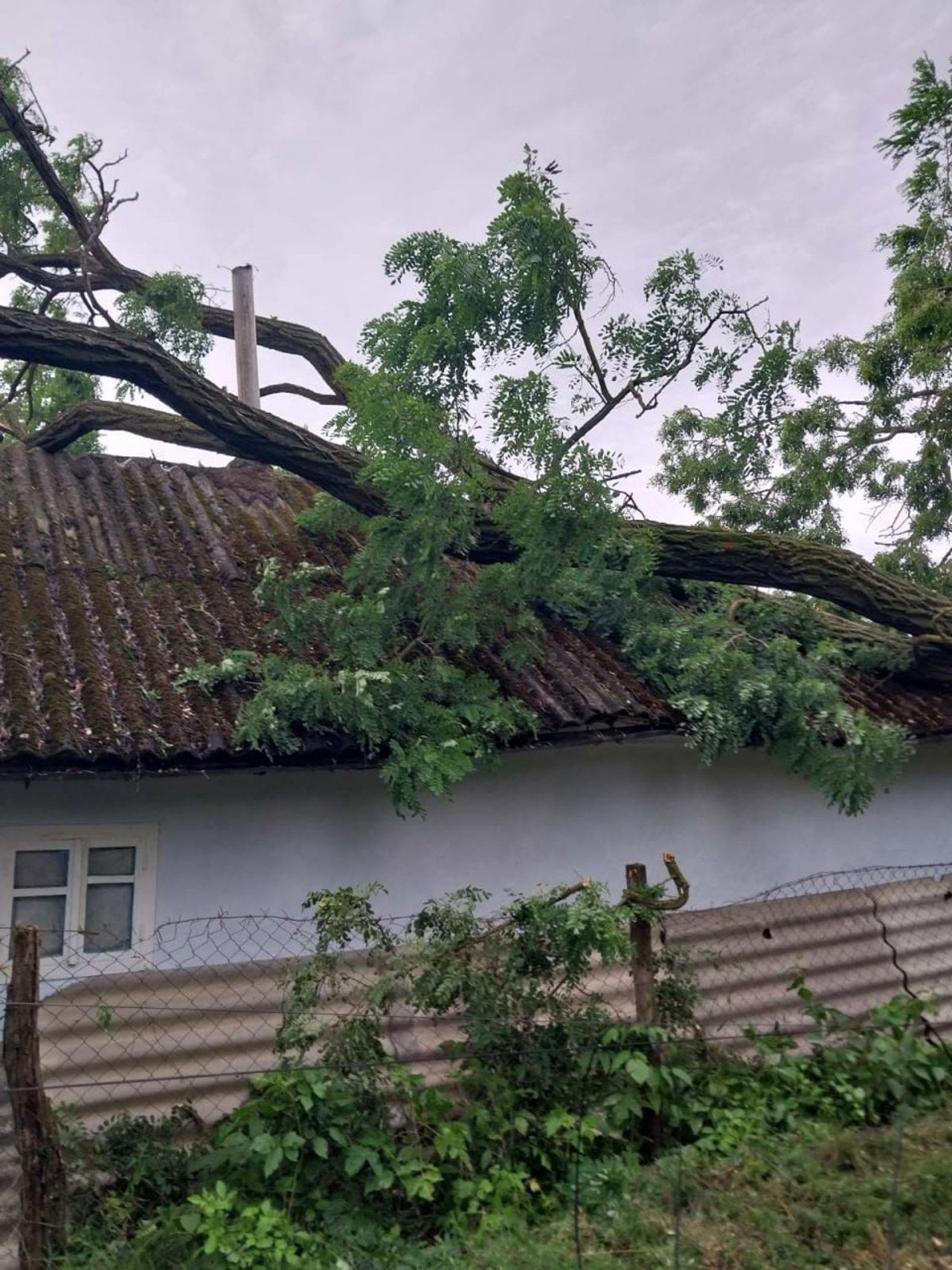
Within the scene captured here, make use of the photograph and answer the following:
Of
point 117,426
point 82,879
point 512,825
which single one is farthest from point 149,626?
point 117,426

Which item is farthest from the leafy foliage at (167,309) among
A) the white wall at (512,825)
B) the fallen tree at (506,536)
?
the white wall at (512,825)

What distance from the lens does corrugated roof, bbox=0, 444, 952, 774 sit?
481 centimetres

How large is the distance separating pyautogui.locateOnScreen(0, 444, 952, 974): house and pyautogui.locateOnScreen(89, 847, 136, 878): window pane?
1 centimetres

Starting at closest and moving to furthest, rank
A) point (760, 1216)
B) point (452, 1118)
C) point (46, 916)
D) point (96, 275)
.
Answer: point (760, 1216) → point (452, 1118) → point (46, 916) → point (96, 275)

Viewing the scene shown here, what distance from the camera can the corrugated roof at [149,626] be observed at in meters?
4.81

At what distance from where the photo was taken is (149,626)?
5.86 m

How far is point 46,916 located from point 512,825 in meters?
2.54

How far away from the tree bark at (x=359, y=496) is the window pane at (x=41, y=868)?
8.90ft

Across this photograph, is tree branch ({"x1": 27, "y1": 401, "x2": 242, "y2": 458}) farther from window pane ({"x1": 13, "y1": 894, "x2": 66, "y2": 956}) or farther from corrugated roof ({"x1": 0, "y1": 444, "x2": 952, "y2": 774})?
window pane ({"x1": 13, "y1": 894, "x2": 66, "y2": 956})

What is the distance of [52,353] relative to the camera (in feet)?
21.3

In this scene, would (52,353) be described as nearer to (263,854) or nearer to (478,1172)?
(263,854)

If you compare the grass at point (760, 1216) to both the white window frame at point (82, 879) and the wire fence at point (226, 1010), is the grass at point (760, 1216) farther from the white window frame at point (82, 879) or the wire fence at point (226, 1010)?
the white window frame at point (82, 879)

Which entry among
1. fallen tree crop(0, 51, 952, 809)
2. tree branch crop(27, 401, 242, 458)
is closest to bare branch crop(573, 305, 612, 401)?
fallen tree crop(0, 51, 952, 809)

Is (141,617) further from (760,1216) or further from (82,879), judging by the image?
(760,1216)
